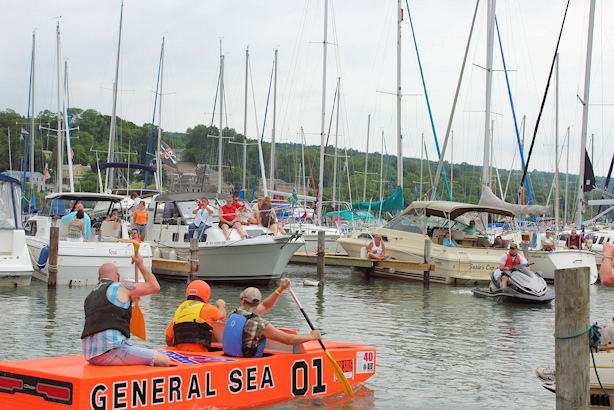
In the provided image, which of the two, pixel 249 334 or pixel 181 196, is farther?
pixel 181 196

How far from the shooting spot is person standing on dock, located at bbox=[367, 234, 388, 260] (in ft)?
81.3

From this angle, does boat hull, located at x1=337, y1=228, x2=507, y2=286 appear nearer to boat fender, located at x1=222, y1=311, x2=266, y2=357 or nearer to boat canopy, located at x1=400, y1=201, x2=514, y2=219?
boat canopy, located at x1=400, y1=201, x2=514, y2=219

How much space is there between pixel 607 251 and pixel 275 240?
12.8 metres

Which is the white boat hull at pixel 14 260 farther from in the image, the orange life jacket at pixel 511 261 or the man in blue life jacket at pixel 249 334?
the orange life jacket at pixel 511 261

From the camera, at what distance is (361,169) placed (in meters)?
55.0

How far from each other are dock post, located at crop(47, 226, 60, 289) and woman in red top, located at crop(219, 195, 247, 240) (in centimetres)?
486

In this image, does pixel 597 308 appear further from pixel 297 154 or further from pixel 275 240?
pixel 297 154

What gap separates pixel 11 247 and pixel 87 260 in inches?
76.0

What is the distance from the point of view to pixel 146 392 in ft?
23.0

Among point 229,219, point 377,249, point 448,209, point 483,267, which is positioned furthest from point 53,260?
point 483,267

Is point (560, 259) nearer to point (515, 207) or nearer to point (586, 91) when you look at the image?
point (515, 207)

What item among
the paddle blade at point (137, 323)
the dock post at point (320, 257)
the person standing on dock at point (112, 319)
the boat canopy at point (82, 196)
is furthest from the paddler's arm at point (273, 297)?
the boat canopy at point (82, 196)

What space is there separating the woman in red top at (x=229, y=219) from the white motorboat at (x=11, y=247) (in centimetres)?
556

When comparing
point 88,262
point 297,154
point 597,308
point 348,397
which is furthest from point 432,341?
point 297,154
